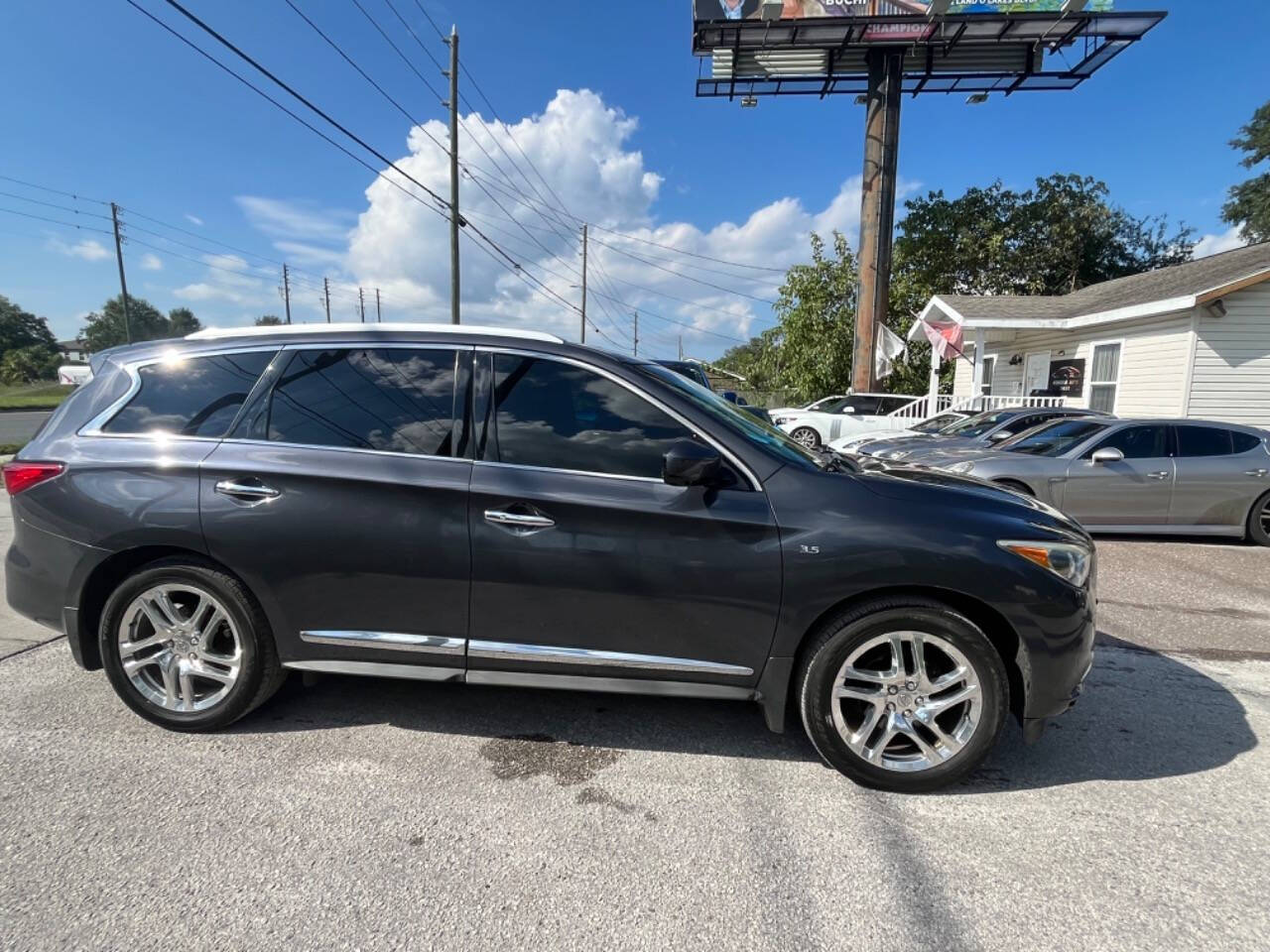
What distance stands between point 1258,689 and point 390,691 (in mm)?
4623

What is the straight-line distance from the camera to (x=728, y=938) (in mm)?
1854

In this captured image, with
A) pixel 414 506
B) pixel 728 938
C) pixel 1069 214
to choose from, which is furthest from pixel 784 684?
pixel 1069 214

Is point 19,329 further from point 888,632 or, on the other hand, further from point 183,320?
point 888,632

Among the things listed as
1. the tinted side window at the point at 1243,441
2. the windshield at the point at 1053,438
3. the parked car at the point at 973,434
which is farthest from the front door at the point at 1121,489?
the parked car at the point at 973,434

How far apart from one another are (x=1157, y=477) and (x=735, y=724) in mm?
6228

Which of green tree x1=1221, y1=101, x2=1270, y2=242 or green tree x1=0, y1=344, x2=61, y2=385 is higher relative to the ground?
green tree x1=1221, y1=101, x2=1270, y2=242

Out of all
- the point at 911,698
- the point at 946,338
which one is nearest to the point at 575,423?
the point at 911,698

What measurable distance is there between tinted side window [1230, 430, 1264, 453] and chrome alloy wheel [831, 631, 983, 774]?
265 inches

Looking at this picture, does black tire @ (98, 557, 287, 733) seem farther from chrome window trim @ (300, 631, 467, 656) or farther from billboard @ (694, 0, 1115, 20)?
billboard @ (694, 0, 1115, 20)

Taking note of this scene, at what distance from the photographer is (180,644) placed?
9.44ft

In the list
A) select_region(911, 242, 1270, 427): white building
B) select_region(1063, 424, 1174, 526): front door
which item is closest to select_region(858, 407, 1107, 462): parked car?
select_region(1063, 424, 1174, 526): front door

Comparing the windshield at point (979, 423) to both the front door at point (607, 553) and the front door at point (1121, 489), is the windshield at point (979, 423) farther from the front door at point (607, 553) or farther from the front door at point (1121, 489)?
the front door at point (607, 553)

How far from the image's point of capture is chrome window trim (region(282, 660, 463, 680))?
2723 mm

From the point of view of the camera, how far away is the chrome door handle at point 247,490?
2.72 meters
